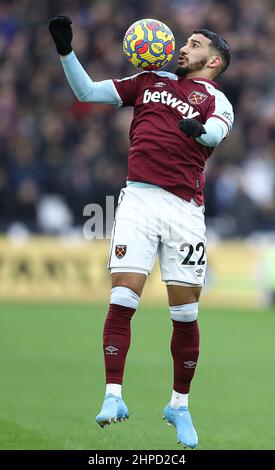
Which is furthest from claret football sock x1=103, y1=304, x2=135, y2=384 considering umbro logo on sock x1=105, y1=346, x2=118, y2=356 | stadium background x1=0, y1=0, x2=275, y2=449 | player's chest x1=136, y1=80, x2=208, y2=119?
stadium background x1=0, y1=0, x2=275, y2=449

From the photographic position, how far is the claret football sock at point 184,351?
6.88m

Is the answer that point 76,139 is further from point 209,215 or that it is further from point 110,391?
point 110,391

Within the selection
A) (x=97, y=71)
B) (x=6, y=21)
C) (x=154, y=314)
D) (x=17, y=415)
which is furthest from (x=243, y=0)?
(x=17, y=415)

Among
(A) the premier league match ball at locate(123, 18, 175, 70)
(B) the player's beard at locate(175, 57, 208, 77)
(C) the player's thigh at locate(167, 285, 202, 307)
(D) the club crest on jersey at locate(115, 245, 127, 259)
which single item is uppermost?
(A) the premier league match ball at locate(123, 18, 175, 70)

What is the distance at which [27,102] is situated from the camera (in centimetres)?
1888

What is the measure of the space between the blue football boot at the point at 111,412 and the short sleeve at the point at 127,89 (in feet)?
6.05

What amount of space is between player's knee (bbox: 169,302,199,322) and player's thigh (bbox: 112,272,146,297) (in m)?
0.33

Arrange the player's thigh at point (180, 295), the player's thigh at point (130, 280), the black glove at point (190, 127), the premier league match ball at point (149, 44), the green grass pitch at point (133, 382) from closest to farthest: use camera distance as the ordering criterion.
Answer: the black glove at point (190, 127) < the player's thigh at point (130, 280) < the premier league match ball at point (149, 44) < the player's thigh at point (180, 295) < the green grass pitch at point (133, 382)

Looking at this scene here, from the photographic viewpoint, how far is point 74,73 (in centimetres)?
666

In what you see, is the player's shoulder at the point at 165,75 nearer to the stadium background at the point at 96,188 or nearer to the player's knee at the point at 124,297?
the player's knee at the point at 124,297

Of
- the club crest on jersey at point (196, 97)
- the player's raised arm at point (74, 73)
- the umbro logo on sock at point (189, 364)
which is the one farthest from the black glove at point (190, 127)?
the umbro logo on sock at point (189, 364)

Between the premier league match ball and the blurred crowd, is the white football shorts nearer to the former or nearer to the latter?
the premier league match ball

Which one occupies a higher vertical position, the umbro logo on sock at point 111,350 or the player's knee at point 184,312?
the player's knee at point 184,312

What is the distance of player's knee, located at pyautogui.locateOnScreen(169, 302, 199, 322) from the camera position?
6.77m
